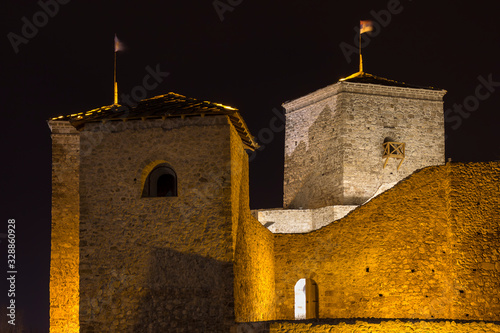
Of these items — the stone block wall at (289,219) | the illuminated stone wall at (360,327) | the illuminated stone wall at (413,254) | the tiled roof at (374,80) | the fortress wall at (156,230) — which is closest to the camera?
the illuminated stone wall at (360,327)

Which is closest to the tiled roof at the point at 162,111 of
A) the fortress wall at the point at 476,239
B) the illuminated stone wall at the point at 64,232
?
the illuminated stone wall at the point at 64,232

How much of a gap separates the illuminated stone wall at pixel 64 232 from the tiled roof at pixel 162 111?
2.49 meters

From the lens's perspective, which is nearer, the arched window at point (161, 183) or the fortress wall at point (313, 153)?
the arched window at point (161, 183)

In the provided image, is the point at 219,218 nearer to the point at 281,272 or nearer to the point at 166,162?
the point at 166,162

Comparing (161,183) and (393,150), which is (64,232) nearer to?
(161,183)

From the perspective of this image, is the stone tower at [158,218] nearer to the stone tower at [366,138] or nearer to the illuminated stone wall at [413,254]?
the illuminated stone wall at [413,254]

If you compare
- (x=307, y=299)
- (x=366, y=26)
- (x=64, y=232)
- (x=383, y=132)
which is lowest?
(x=307, y=299)

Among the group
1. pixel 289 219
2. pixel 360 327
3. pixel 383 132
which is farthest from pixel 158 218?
pixel 383 132

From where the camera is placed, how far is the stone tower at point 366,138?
77.9 feet

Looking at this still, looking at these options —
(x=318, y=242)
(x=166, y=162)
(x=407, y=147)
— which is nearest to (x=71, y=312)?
(x=166, y=162)

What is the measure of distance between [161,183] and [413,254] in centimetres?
661

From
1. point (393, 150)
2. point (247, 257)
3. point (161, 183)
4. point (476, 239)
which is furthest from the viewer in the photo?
point (393, 150)

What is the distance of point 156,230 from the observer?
43.7 feet

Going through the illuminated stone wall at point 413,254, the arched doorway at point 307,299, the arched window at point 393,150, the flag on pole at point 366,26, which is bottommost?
the arched doorway at point 307,299
